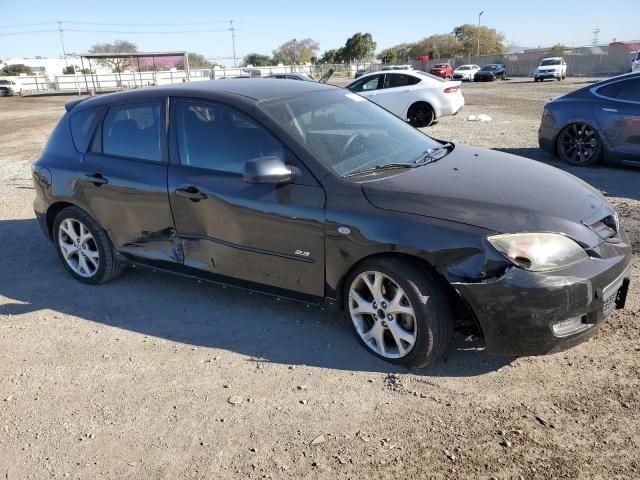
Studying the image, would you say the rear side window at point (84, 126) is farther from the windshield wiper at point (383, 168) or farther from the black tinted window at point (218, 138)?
the windshield wiper at point (383, 168)

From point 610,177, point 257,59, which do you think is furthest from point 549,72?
point 257,59

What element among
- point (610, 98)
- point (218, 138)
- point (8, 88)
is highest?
point (218, 138)

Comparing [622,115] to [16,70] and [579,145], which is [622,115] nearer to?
[579,145]

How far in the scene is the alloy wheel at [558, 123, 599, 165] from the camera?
8.22 metres

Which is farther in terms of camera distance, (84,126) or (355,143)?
(84,126)

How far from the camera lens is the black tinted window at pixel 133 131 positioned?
4.18 metres

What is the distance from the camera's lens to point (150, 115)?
421 centimetres

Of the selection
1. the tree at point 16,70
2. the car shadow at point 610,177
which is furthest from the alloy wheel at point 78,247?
the tree at point 16,70

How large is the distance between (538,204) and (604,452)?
53.0 inches

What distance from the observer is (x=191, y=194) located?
3885 mm

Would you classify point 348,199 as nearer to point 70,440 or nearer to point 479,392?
point 479,392

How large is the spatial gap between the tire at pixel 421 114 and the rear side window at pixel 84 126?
1060 centimetres

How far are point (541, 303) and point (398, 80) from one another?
1222 centimetres

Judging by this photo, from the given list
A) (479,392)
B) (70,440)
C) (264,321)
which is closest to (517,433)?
(479,392)
